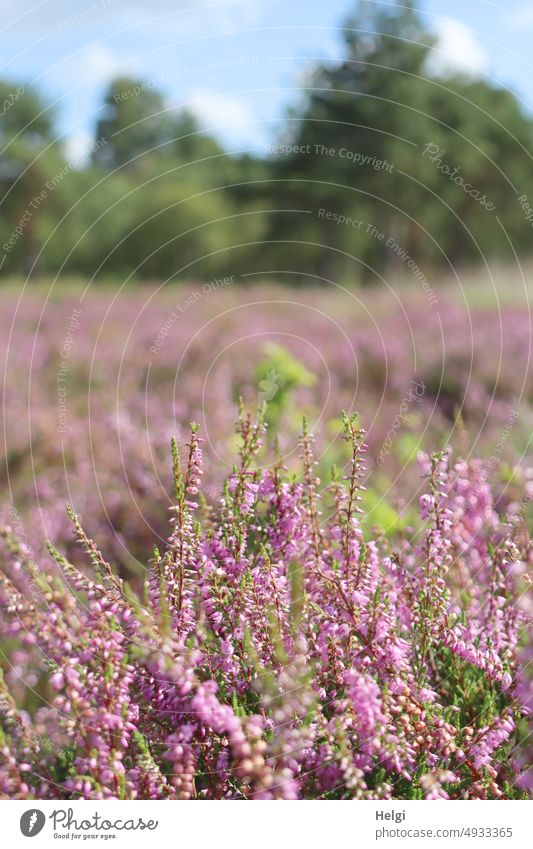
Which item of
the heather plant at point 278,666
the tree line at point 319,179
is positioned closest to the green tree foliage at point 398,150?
the tree line at point 319,179

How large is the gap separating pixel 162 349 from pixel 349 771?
393 inches

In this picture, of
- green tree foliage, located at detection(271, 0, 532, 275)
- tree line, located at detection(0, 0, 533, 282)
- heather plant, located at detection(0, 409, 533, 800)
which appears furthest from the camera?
tree line, located at detection(0, 0, 533, 282)

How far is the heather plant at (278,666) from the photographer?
1.75m

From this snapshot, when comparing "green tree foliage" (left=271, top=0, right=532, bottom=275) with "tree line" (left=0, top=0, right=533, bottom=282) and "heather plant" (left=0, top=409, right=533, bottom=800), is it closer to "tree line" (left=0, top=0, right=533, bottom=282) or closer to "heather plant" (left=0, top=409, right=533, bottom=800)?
"tree line" (left=0, top=0, right=533, bottom=282)

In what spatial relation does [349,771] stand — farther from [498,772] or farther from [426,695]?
[498,772]

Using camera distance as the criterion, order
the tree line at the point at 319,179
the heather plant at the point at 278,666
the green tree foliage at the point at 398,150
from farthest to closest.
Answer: the tree line at the point at 319,179
the green tree foliage at the point at 398,150
the heather plant at the point at 278,666

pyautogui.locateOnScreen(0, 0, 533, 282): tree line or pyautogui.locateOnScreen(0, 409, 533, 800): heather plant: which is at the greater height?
pyautogui.locateOnScreen(0, 0, 533, 282): tree line

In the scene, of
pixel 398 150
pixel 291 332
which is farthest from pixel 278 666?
pixel 398 150

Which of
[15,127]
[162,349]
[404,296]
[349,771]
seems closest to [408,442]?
[349,771]

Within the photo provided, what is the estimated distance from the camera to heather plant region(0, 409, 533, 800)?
1753 millimetres

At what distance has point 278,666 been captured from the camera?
2020 millimetres

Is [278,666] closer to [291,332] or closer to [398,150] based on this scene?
[291,332]

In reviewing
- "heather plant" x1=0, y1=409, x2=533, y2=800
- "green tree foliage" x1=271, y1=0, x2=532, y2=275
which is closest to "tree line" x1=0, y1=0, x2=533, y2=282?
"green tree foliage" x1=271, y1=0, x2=532, y2=275

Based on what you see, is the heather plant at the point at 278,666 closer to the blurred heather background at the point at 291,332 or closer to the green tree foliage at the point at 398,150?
the blurred heather background at the point at 291,332
